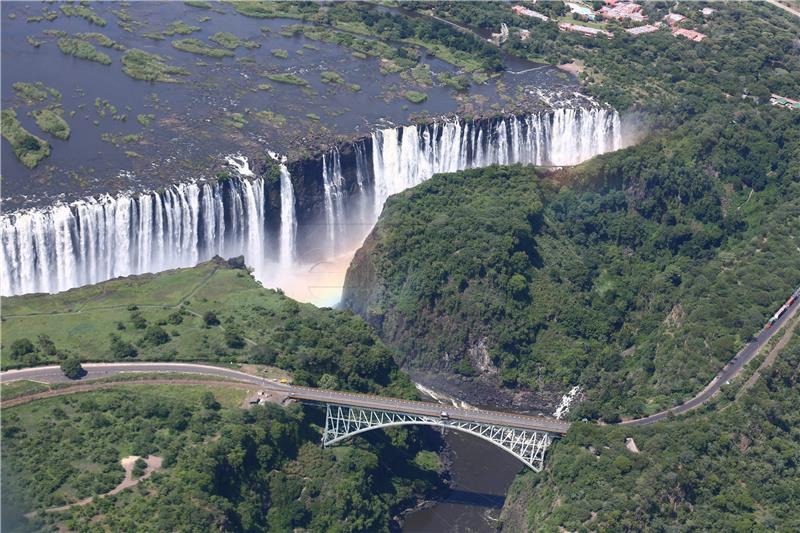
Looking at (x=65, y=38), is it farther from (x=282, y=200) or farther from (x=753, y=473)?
(x=753, y=473)

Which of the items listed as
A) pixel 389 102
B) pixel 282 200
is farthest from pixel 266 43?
pixel 282 200

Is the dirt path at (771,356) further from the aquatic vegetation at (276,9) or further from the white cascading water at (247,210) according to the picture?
the aquatic vegetation at (276,9)

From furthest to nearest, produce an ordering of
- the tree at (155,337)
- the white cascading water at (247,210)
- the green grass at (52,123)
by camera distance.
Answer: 1. the green grass at (52,123)
2. the white cascading water at (247,210)
3. the tree at (155,337)

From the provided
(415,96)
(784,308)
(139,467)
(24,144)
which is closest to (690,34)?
(415,96)

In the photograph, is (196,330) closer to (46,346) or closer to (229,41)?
(46,346)

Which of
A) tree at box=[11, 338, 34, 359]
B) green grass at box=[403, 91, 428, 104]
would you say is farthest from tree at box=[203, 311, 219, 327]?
green grass at box=[403, 91, 428, 104]

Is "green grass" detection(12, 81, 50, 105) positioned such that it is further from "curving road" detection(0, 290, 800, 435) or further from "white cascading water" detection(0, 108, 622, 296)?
"curving road" detection(0, 290, 800, 435)

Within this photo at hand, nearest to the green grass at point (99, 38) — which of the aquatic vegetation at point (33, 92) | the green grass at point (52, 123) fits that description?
the aquatic vegetation at point (33, 92)
